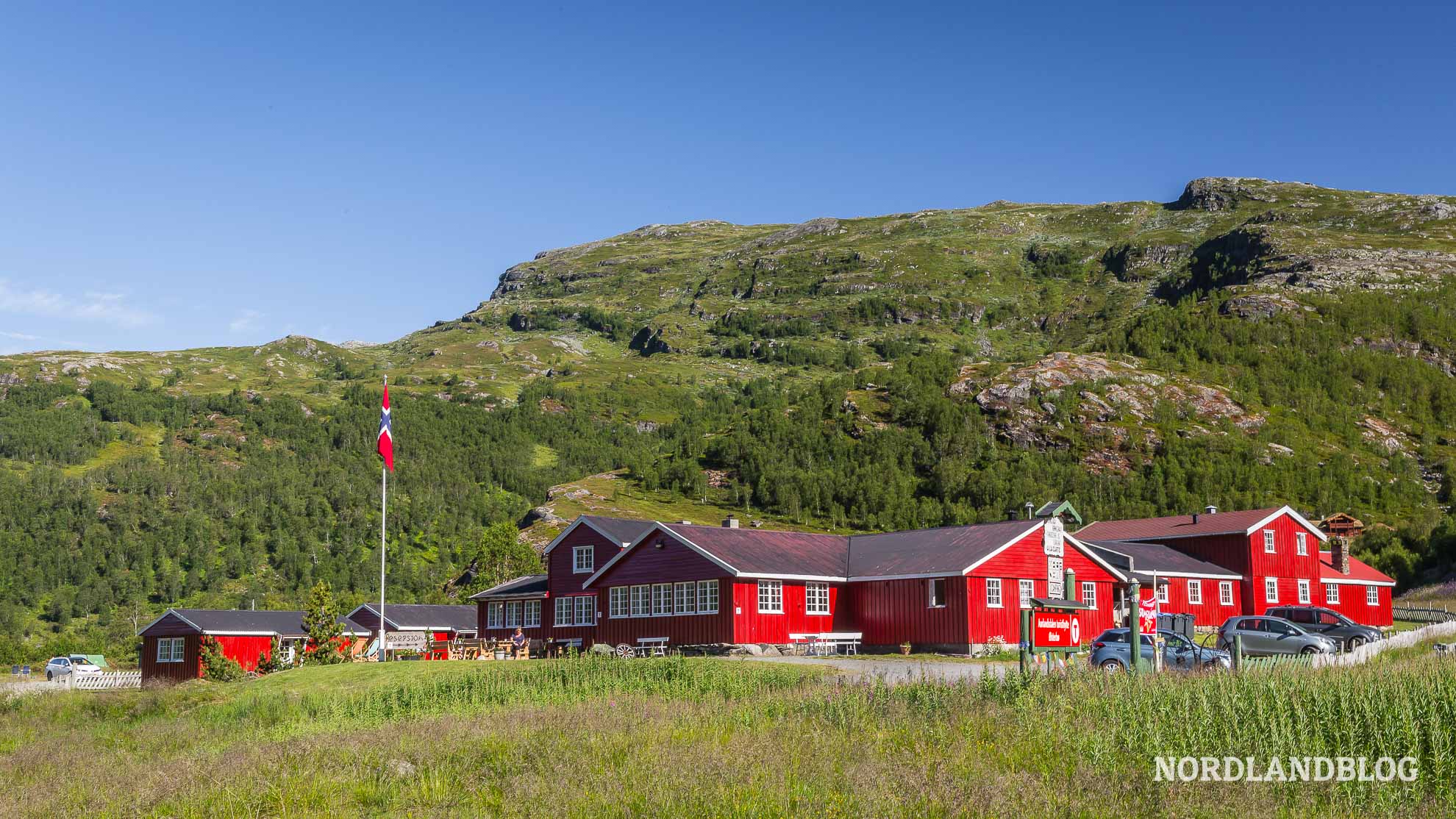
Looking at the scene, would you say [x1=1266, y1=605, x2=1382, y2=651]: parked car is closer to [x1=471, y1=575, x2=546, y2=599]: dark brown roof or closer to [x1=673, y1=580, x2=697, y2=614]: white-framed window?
[x1=673, y1=580, x2=697, y2=614]: white-framed window

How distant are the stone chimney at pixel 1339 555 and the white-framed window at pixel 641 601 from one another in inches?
1532

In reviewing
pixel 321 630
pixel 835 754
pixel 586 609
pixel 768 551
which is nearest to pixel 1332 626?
pixel 768 551

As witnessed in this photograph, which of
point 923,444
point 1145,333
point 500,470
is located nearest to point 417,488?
point 500,470

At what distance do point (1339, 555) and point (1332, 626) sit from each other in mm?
30632

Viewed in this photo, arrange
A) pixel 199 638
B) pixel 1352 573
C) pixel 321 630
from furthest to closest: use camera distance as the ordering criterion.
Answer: pixel 1352 573
pixel 199 638
pixel 321 630

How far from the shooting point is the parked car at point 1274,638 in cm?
3241

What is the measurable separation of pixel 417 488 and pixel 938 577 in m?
136

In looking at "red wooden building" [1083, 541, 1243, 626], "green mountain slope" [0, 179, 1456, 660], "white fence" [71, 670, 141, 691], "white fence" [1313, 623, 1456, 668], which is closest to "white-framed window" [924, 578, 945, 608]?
"red wooden building" [1083, 541, 1243, 626]

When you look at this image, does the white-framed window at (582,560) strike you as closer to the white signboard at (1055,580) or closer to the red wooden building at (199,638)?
the red wooden building at (199,638)

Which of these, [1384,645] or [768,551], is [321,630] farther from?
[1384,645]

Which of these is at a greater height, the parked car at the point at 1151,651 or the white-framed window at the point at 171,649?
the parked car at the point at 1151,651

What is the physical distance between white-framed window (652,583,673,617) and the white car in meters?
31.9

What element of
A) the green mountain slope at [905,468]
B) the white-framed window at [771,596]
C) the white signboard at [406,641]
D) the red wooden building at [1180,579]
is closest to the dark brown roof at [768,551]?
the white-framed window at [771,596]

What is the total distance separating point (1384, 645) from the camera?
94.7ft
